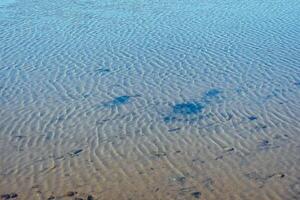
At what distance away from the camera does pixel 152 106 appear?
495 inches

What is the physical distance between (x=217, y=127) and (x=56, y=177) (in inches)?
158

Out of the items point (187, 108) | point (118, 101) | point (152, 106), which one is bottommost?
point (118, 101)

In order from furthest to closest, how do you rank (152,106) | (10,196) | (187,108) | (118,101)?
1. (118,101)
2. (152,106)
3. (187,108)
4. (10,196)

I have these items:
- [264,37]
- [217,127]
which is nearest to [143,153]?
[217,127]

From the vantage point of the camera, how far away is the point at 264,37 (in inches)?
711

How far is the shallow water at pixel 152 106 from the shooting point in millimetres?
9211

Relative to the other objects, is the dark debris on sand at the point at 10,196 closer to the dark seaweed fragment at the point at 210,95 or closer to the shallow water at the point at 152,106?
the shallow water at the point at 152,106

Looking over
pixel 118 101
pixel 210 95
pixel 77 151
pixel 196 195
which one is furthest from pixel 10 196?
pixel 210 95

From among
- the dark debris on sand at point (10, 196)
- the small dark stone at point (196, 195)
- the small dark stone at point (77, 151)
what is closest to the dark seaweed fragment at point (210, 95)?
the small dark stone at point (77, 151)

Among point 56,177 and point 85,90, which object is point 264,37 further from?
point 56,177

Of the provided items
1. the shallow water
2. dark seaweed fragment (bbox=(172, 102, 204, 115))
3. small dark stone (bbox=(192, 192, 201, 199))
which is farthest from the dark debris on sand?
dark seaweed fragment (bbox=(172, 102, 204, 115))

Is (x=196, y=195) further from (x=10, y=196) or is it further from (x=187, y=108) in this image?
(x=187, y=108)

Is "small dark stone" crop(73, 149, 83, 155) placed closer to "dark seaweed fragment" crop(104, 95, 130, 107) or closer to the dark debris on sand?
the dark debris on sand

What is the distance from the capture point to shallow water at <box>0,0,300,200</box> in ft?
30.2
